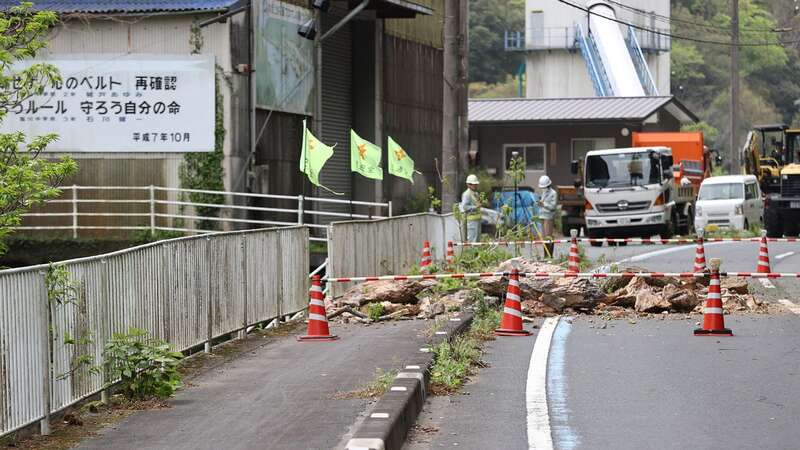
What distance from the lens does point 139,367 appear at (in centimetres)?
1072

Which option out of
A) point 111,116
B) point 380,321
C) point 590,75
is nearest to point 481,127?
point 590,75

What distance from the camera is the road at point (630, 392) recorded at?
929 centimetres

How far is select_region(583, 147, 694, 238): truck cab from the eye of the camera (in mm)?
37156

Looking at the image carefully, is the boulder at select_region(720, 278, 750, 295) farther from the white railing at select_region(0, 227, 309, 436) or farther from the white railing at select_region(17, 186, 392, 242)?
the white railing at select_region(17, 186, 392, 242)

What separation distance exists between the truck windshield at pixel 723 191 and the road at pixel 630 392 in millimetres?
24974

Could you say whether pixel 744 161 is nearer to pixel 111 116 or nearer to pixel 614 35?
pixel 614 35

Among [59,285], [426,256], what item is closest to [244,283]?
[59,285]

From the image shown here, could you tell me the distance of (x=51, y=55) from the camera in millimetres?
28125

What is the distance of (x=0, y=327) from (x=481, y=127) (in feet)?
172

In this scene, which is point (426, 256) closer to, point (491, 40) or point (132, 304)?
point (132, 304)

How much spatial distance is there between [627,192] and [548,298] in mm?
19241

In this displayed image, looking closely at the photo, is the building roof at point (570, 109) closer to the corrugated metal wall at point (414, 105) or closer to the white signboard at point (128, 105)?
the corrugated metal wall at point (414, 105)

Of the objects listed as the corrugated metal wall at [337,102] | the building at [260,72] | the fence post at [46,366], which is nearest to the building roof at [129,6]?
the building at [260,72]

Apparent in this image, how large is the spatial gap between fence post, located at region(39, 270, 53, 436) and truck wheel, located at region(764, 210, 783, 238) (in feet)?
112
